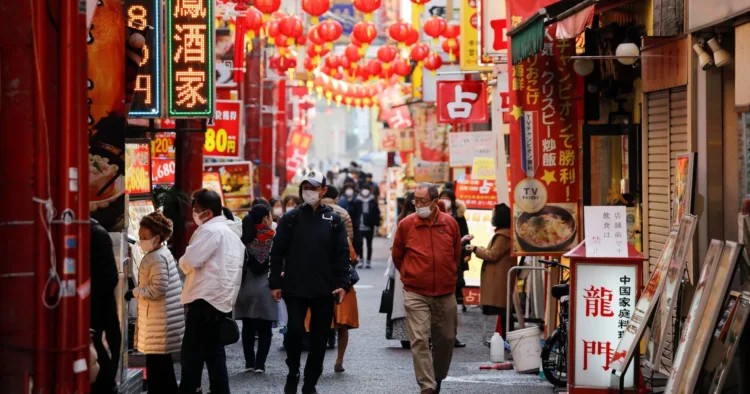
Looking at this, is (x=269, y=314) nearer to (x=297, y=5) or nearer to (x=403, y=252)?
(x=403, y=252)

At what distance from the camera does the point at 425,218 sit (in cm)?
1120

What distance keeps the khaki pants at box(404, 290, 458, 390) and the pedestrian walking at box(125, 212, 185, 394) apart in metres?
2.14

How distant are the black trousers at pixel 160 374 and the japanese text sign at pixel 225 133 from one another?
1307 cm

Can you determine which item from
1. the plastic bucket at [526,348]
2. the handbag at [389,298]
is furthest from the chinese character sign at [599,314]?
the handbag at [389,298]

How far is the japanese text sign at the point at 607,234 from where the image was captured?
10.5 m

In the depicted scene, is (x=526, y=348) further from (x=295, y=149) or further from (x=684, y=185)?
(x=295, y=149)

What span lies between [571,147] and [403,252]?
3.78 meters

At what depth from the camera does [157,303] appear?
33.2 feet

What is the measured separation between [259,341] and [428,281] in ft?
9.80

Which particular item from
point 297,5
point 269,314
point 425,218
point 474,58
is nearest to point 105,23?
point 425,218

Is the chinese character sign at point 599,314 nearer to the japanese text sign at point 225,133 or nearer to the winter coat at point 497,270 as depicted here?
the winter coat at point 497,270

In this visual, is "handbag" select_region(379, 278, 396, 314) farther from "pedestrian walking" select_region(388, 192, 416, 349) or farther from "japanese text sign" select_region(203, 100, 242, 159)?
"japanese text sign" select_region(203, 100, 242, 159)

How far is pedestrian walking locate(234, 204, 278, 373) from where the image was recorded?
13.5 metres

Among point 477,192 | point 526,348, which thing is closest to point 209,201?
point 526,348
